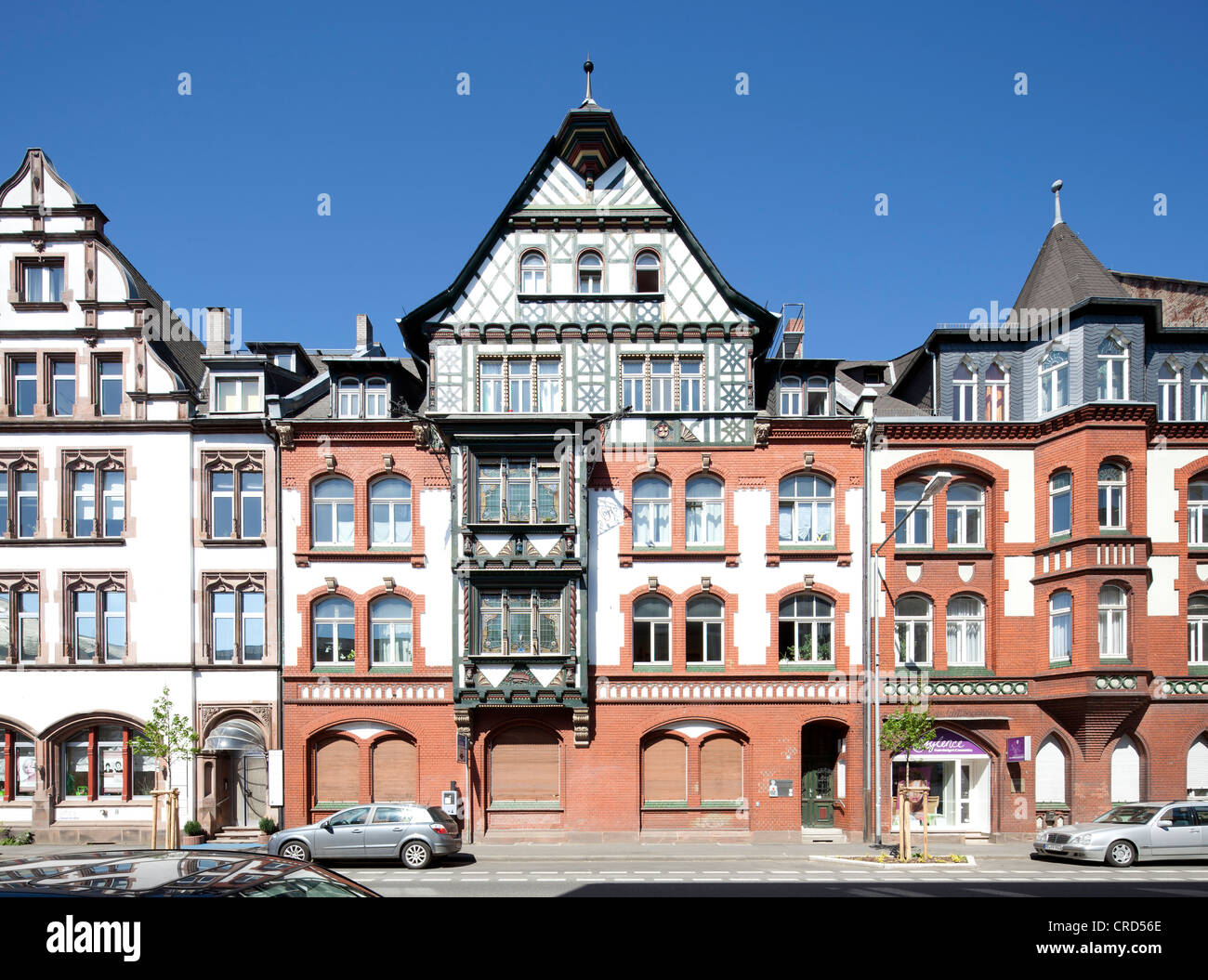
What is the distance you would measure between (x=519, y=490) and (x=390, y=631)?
576cm

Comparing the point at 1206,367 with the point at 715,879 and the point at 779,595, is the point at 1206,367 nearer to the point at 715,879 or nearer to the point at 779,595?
the point at 779,595

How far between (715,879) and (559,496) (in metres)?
11.4

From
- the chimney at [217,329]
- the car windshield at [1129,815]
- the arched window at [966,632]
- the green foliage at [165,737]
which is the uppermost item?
the chimney at [217,329]

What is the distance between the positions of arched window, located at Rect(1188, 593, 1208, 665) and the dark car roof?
2893cm

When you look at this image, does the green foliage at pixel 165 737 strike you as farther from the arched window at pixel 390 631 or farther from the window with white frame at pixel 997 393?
the window with white frame at pixel 997 393

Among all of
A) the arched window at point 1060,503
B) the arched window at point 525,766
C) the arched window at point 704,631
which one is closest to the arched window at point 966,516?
the arched window at point 1060,503

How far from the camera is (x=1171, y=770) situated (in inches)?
1030

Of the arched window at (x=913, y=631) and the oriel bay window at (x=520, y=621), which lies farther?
the arched window at (x=913, y=631)

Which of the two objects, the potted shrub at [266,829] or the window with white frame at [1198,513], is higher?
the window with white frame at [1198,513]

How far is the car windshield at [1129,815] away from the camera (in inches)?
866

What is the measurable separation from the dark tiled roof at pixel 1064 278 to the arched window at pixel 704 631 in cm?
1388

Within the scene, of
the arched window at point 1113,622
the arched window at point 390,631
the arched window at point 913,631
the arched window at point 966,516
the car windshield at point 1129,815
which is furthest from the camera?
the arched window at point 966,516

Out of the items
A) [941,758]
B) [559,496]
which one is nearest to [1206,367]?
[941,758]
